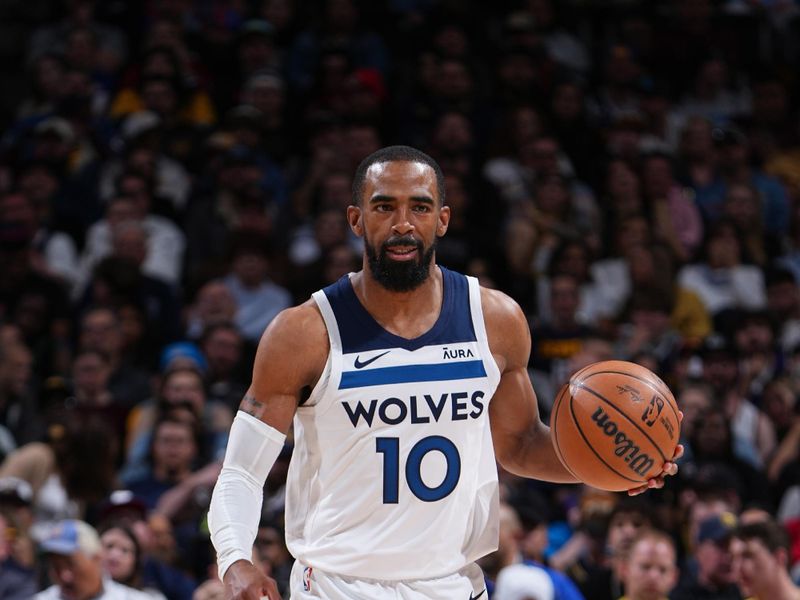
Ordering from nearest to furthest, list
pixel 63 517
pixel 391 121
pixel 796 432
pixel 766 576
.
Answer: pixel 766 576
pixel 63 517
pixel 796 432
pixel 391 121

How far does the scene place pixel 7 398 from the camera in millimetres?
8656

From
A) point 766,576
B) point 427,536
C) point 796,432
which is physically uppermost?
point 427,536

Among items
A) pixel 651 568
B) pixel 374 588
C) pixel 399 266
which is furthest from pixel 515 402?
pixel 651 568

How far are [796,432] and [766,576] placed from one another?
240cm

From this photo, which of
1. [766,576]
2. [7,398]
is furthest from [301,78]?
[766,576]

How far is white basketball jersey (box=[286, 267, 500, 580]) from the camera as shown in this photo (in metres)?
4.00

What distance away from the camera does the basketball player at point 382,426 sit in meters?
3.99

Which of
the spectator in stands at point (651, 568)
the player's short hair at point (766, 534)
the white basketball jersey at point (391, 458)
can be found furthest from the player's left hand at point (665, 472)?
the player's short hair at point (766, 534)

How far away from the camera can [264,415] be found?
157 inches

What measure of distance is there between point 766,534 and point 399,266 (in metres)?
3.11

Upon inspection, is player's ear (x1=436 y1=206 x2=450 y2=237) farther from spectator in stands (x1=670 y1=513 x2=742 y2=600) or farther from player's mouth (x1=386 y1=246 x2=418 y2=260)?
spectator in stands (x1=670 y1=513 x2=742 y2=600)

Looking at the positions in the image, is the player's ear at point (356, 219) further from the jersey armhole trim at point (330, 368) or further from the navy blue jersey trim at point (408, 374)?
the navy blue jersey trim at point (408, 374)

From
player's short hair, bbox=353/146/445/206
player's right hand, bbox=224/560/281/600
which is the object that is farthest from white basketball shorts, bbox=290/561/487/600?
player's short hair, bbox=353/146/445/206

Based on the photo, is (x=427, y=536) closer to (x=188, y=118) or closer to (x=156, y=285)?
(x=156, y=285)
